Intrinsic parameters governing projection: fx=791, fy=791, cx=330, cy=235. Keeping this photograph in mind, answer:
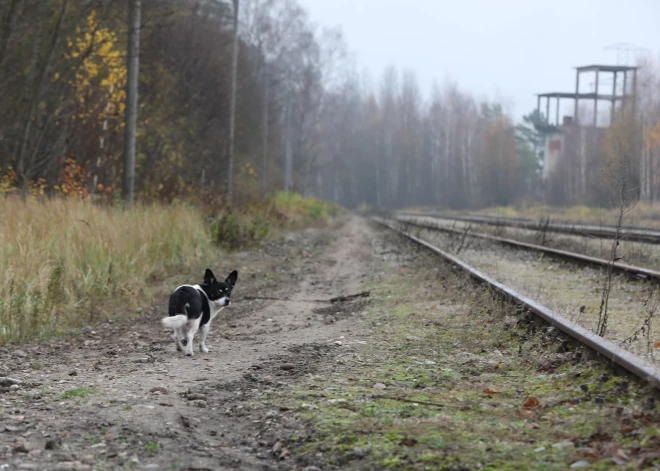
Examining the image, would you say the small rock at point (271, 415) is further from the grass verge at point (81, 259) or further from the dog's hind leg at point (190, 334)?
the grass verge at point (81, 259)

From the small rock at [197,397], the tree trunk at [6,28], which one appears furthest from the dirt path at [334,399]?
the tree trunk at [6,28]

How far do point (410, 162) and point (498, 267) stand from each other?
3470 inches

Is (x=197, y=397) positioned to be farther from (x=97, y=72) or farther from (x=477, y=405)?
(x=97, y=72)

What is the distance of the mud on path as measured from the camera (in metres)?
3.76

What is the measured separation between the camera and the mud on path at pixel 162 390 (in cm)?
376

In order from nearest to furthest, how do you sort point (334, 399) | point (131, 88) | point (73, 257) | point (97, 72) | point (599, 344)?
point (334, 399), point (599, 344), point (73, 257), point (131, 88), point (97, 72)

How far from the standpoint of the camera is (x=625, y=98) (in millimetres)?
52281

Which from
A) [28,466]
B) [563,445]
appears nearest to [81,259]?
[28,466]

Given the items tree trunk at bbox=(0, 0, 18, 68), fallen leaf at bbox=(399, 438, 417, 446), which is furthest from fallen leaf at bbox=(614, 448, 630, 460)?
tree trunk at bbox=(0, 0, 18, 68)

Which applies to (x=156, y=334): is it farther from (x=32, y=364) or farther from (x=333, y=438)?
(x=333, y=438)

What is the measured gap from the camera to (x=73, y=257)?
396 inches

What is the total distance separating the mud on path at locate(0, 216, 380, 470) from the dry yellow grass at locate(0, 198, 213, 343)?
1.64 feet

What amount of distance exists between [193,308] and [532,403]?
3213mm

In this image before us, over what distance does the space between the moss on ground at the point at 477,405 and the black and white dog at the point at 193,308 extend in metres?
1.32
